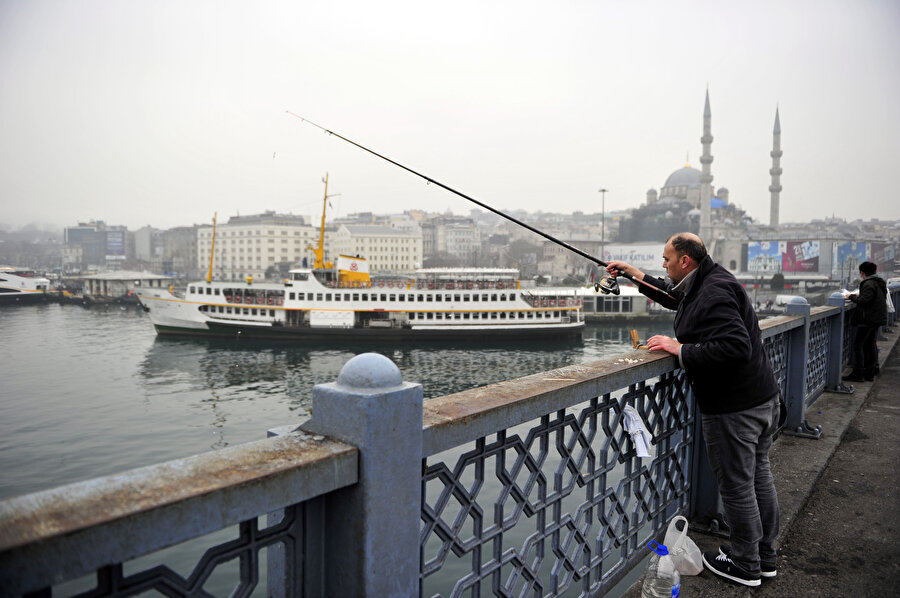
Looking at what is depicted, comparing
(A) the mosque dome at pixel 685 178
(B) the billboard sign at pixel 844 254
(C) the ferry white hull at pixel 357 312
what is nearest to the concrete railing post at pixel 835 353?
(C) the ferry white hull at pixel 357 312

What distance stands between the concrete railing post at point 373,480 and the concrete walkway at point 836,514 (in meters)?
1.58

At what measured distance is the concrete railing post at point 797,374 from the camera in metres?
4.43

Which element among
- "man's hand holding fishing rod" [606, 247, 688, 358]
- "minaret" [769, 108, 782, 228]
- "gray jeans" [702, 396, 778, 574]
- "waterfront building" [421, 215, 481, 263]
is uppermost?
"minaret" [769, 108, 782, 228]

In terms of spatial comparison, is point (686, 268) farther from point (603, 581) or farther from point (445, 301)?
point (445, 301)

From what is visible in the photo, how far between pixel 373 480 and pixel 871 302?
24.4ft

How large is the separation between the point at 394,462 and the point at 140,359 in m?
28.6

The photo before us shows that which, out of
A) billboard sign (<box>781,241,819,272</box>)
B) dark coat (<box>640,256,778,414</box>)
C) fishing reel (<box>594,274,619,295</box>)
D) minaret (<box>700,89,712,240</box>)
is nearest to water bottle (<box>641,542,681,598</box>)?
dark coat (<box>640,256,778,414</box>)

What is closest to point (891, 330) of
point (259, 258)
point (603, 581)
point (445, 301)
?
point (603, 581)

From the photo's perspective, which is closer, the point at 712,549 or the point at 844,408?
the point at 712,549

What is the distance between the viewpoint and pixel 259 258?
10419 cm

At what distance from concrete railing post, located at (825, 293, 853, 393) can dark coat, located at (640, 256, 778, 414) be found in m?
4.35

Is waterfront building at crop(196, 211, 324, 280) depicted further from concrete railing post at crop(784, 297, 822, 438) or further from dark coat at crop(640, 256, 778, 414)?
dark coat at crop(640, 256, 778, 414)

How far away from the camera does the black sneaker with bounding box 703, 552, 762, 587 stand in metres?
2.46

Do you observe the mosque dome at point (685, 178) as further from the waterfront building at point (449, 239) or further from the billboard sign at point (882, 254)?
the waterfront building at point (449, 239)
